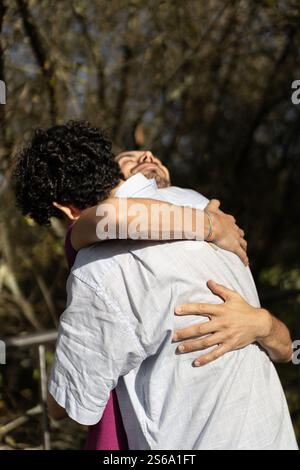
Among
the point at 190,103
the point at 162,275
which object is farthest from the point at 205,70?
the point at 162,275

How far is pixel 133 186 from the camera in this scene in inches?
72.8

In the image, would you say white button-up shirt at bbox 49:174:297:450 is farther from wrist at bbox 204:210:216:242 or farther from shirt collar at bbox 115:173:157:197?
shirt collar at bbox 115:173:157:197

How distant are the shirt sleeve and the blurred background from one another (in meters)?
0.92

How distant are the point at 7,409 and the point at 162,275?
1.75 m

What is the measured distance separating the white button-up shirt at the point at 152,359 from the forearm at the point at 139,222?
0.05 m

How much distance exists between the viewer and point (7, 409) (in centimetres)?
306

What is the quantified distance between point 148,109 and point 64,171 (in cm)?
257

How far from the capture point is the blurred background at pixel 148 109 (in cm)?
336

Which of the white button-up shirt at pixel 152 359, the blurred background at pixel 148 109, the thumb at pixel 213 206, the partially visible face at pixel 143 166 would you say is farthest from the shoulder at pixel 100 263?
the blurred background at pixel 148 109

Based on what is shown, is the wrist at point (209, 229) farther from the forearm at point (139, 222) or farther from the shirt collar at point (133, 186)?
the shirt collar at point (133, 186)

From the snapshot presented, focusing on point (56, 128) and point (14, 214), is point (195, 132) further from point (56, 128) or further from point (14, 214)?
point (56, 128)

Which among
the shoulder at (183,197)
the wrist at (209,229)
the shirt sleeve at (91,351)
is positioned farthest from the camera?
the shoulder at (183,197)

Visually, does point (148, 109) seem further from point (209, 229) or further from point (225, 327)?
point (225, 327)

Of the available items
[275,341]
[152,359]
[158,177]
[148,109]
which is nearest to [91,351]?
[152,359]
